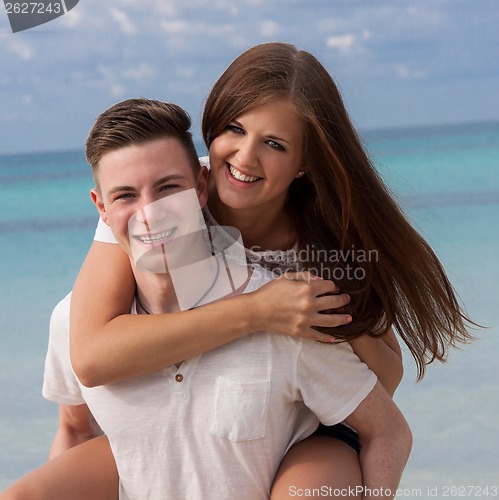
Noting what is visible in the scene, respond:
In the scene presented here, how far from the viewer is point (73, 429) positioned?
246 cm

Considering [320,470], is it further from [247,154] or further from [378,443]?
[247,154]

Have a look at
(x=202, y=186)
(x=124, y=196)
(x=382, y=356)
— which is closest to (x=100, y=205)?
(x=124, y=196)

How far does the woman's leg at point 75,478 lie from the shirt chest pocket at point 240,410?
12.4 inches

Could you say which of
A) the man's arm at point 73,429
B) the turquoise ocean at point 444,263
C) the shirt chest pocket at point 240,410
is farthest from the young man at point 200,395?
the turquoise ocean at point 444,263

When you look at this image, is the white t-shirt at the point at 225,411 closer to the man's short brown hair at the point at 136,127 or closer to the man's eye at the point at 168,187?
the man's eye at the point at 168,187

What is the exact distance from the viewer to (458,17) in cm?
1691

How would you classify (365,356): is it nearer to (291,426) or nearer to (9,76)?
(291,426)

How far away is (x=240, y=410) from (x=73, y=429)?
0.66m

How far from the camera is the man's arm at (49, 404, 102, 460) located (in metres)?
2.42

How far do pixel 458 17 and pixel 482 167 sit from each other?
5000 millimetres

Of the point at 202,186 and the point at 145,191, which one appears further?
the point at 202,186

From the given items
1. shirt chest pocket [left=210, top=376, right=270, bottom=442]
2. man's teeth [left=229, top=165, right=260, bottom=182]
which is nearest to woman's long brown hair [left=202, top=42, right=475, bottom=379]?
man's teeth [left=229, top=165, right=260, bottom=182]

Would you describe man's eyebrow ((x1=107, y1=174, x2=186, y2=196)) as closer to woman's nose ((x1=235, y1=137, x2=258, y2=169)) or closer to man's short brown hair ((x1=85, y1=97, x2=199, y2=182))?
man's short brown hair ((x1=85, y1=97, x2=199, y2=182))

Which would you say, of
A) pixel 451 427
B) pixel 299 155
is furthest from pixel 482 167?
pixel 299 155
